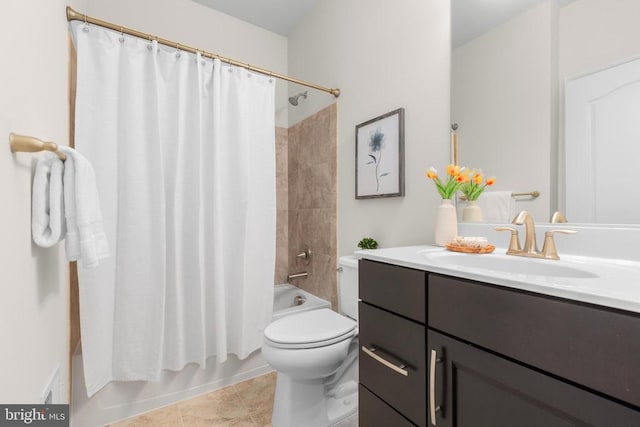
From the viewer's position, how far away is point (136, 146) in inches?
55.4

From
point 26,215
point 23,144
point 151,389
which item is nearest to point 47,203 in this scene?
point 26,215

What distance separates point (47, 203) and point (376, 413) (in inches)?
48.5

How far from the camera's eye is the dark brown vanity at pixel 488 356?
0.48 metres

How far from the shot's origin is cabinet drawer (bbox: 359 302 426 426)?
31.4 inches

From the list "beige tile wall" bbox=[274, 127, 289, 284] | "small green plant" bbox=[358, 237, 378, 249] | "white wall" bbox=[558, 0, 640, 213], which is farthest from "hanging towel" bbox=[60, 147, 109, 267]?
"beige tile wall" bbox=[274, 127, 289, 284]

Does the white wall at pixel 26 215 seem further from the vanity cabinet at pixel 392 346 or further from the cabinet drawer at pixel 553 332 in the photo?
the cabinet drawer at pixel 553 332

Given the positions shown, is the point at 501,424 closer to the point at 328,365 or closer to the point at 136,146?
the point at 328,365

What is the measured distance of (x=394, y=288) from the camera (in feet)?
2.89

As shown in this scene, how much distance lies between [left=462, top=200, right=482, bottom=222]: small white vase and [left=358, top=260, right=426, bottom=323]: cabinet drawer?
0.60 meters

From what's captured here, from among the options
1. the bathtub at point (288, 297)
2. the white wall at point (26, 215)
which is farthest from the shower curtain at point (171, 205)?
the bathtub at point (288, 297)

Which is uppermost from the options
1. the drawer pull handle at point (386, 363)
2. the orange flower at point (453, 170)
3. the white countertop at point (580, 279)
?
the orange flower at point (453, 170)

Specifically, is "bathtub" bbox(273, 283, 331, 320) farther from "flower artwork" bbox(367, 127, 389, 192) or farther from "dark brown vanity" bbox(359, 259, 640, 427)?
"dark brown vanity" bbox(359, 259, 640, 427)

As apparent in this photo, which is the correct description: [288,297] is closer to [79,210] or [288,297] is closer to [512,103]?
[79,210]

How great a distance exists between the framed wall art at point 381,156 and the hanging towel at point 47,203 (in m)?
1.38
